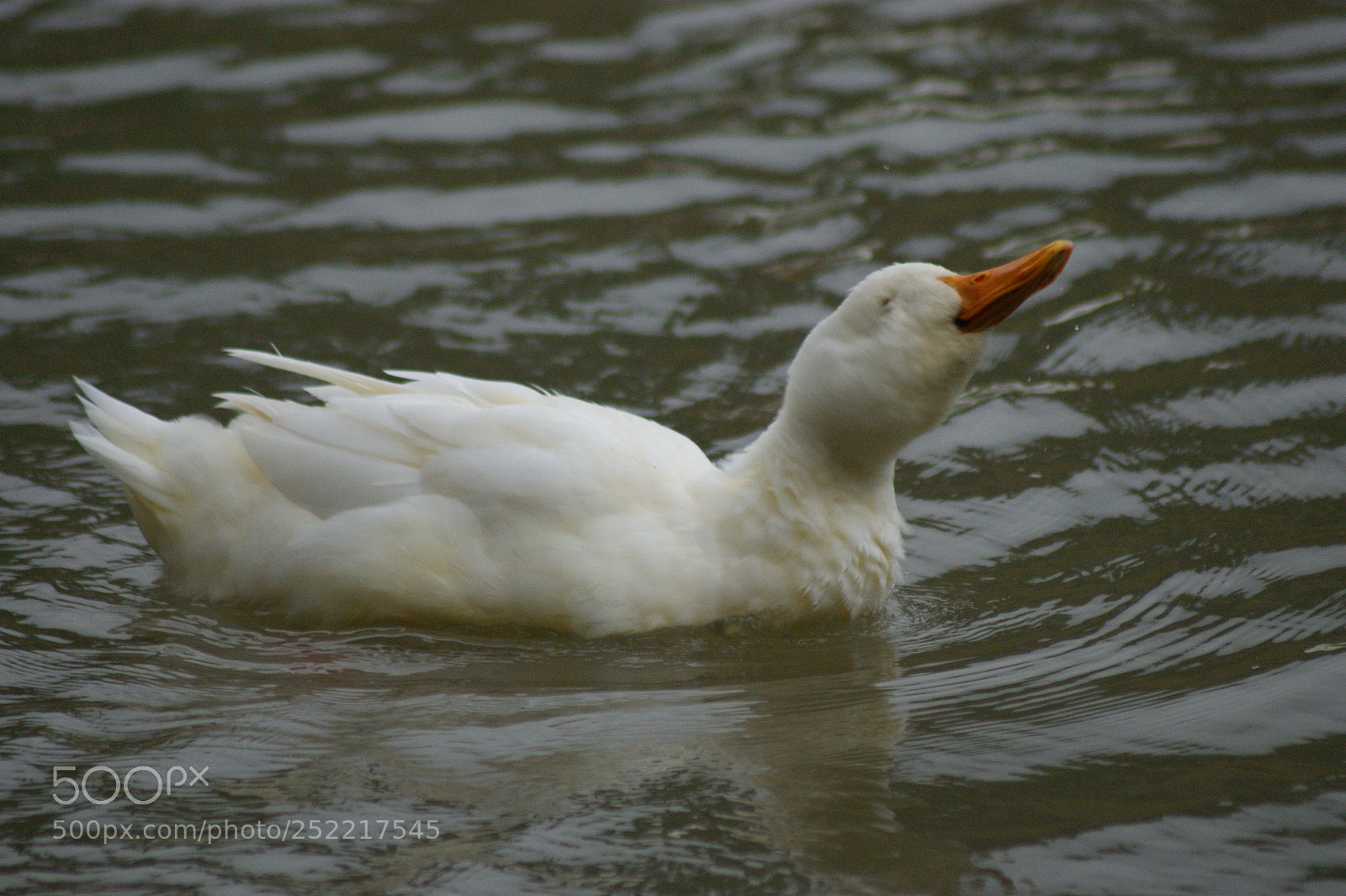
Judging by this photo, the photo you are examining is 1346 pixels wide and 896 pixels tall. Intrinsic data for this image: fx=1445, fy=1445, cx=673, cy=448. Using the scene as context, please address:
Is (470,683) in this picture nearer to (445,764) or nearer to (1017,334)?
(445,764)

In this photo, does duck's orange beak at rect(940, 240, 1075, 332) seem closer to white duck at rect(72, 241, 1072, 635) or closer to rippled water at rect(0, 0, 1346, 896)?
white duck at rect(72, 241, 1072, 635)

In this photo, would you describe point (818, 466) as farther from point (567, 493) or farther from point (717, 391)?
point (717, 391)

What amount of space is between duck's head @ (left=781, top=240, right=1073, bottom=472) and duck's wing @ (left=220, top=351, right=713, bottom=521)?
500 millimetres

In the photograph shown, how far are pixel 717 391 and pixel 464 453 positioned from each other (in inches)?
76.3

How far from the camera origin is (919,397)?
153 inches

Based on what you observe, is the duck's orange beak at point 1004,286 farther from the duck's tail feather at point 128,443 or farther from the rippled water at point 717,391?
the duck's tail feather at point 128,443

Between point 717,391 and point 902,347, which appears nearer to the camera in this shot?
point 902,347

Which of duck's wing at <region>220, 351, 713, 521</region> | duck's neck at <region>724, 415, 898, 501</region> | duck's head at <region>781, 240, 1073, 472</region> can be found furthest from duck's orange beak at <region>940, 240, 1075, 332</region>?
duck's wing at <region>220, 351, 713, 521</region>

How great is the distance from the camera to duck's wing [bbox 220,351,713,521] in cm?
392

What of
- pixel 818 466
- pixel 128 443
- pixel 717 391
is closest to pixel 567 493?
pixel 818 466

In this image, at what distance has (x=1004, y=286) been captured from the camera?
3742 mm

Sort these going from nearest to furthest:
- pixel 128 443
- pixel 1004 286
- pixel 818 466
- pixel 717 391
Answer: pixel 1004 286 < pixel 818 466 < pixel 128 443 < pixel 717 391

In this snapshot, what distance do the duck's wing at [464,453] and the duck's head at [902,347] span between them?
0.50 metres

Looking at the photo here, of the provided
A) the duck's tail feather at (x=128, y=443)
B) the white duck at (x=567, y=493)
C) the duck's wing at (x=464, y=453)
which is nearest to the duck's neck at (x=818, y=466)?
the white duck at (x=567, y=493)
